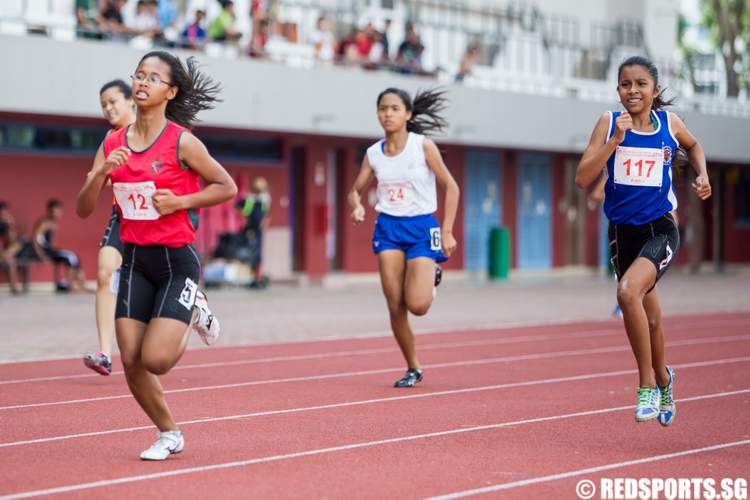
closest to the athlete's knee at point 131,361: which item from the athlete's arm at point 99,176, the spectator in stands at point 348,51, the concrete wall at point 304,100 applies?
the athlete's arm at point 99,176

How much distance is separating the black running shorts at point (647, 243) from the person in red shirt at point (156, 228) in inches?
98.1

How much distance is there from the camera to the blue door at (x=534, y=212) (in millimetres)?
34375

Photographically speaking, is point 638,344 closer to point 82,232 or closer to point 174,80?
point 174,80

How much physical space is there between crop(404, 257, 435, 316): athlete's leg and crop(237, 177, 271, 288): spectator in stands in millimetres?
14731

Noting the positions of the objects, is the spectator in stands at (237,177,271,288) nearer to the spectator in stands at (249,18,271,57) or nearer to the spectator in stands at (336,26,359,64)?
the spectator in stands at (249,18,271,57)

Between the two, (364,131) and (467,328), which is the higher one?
(364,131)

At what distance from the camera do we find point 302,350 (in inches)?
542

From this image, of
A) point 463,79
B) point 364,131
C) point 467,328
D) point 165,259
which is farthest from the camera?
point 463,79

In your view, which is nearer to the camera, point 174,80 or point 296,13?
point 174,80

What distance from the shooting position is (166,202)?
681cm

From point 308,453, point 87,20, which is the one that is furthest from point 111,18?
point 308,453

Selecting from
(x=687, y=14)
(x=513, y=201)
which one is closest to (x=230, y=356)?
(x=513, y=201)

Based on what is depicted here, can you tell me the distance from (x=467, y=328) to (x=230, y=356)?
14.9ft

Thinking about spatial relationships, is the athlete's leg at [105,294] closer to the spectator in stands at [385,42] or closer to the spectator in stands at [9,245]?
the spectator in stands at [9,245]
